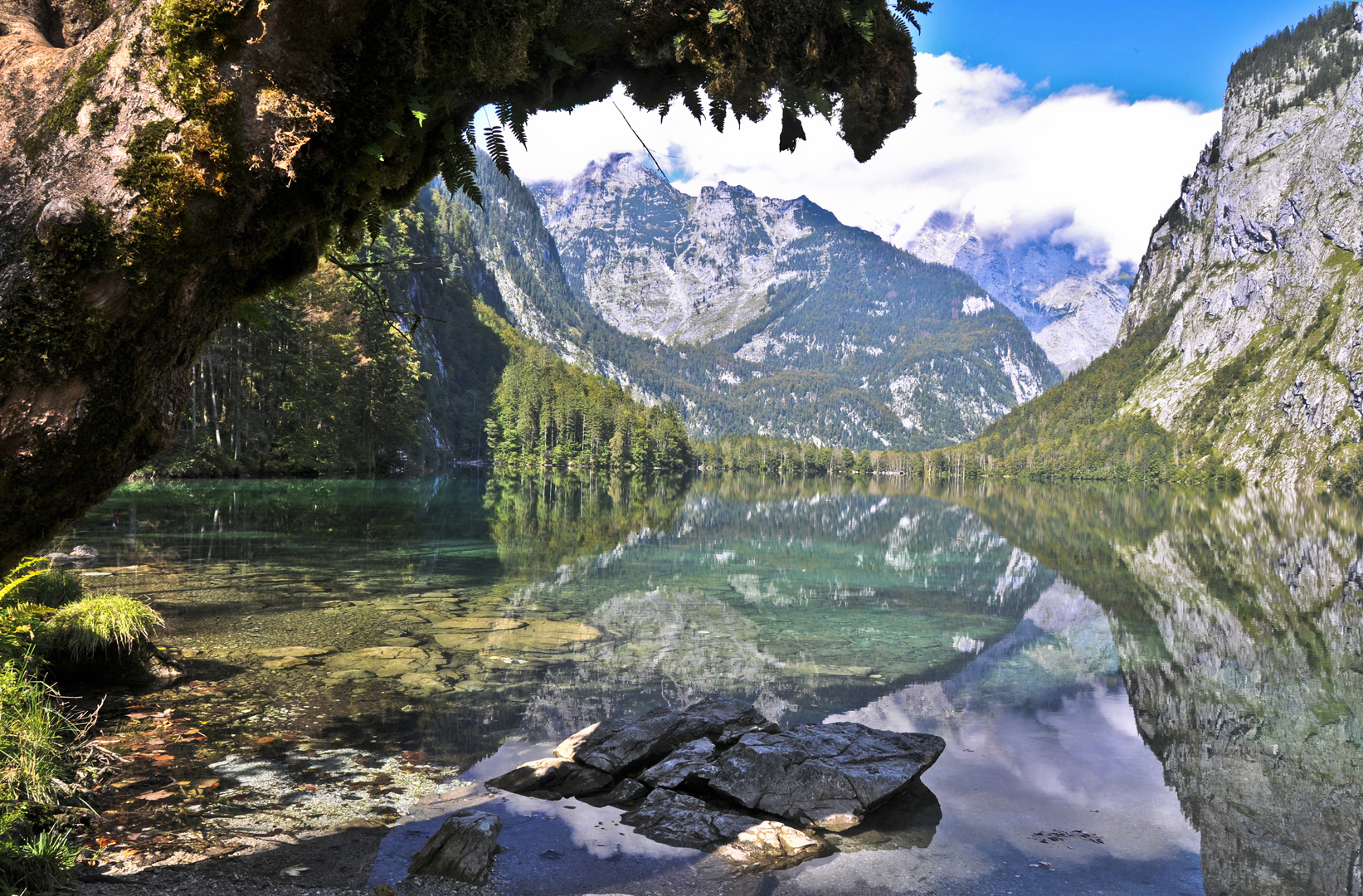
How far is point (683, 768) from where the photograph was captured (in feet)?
25.8

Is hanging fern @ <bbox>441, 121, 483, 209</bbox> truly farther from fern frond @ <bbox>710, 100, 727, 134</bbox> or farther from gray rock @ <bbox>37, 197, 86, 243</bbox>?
gray rock @ <bbox>37, 197, 86, 243</bbox>

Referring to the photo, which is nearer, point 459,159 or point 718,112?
point 459,159

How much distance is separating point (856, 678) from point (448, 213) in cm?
20705

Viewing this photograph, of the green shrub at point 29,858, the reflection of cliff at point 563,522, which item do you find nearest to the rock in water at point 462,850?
the green shrub at point 29,858

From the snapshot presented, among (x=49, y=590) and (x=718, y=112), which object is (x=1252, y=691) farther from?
(x=49, y=590)

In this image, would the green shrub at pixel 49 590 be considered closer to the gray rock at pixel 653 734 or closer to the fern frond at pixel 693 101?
the gray rock at pixel 653 734

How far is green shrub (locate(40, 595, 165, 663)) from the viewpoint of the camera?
8875mm

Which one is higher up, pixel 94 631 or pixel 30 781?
pixel 94 631

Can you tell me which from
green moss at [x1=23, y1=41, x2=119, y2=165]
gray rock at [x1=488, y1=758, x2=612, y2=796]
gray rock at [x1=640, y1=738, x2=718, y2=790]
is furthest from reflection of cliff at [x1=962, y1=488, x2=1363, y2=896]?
green moss at [x1=23, y1=41, x2=119, y2=165]

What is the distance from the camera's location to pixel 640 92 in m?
5.40

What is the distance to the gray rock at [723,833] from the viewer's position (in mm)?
6598

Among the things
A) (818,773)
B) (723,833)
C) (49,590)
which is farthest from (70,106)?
(49,590)

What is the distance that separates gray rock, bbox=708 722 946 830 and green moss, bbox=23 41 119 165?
23.1 feet

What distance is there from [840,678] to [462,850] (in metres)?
8.05
